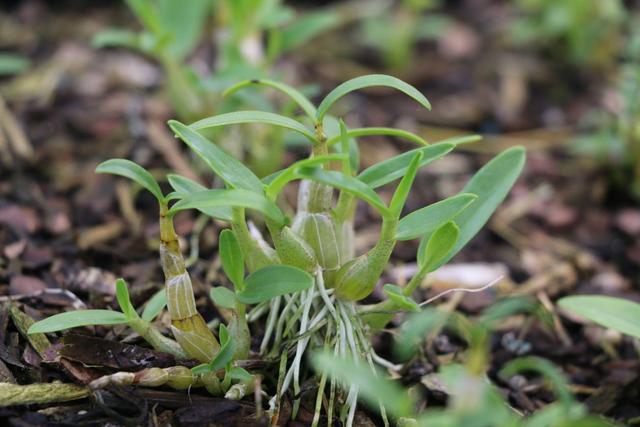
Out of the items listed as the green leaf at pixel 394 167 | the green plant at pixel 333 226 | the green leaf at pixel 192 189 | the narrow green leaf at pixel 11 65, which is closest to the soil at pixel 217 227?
the narrow green leaf at pixel 11 65

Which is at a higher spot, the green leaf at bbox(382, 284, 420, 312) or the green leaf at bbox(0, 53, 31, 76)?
the green leaf at bbox(0, 53, 31, 76)

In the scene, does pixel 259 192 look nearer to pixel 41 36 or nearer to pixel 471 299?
pixel 471 299

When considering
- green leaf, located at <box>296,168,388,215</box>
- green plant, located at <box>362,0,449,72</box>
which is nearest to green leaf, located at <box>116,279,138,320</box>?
green leaf, located at <box>296,168,388,215</box>

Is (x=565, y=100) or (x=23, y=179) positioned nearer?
(x=23, y=179)

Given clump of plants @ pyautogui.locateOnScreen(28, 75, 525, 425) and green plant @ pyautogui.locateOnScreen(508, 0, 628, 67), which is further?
green plant @ pyautogui.locateOnScreen(508, 0, 628, 67)

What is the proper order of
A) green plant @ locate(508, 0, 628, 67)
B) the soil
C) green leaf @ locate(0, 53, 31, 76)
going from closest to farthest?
the soil → green leaf @ locate(0, 53, 31, 76) → green plant @ locate(508, 0, 628, 67)

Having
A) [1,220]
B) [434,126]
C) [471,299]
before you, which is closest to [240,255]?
[471,299]

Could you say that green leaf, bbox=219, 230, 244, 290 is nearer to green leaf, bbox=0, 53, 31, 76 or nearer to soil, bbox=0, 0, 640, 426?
soil, bbox=0, 0, 640, 426
